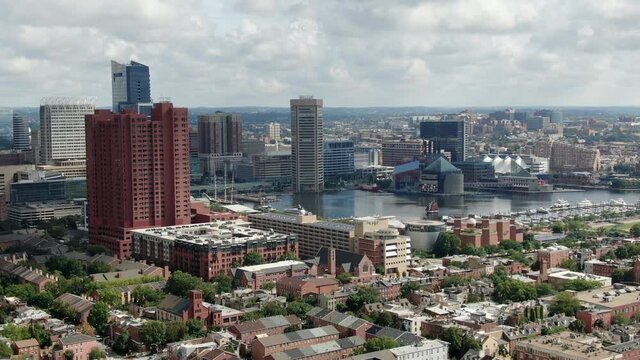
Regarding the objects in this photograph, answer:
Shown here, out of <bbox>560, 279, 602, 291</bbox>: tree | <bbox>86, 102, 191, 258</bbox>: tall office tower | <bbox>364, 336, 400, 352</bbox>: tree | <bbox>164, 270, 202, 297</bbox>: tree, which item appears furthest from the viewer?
<bbox>86, 102, 191, 258</bbox>: tall office tower

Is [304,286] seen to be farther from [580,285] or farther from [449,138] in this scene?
[449,138]

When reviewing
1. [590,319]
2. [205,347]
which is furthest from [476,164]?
[205,347]

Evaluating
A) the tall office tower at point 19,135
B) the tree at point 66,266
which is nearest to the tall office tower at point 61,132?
the tall office tower at point 19,135

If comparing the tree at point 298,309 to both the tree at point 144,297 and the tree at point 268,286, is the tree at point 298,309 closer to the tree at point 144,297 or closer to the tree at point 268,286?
the tree at point 268,286

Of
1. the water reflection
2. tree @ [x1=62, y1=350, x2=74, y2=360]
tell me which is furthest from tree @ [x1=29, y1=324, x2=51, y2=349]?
the water reflection

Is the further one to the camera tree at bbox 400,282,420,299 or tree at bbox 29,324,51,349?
tree at bbox 400,282,420,299

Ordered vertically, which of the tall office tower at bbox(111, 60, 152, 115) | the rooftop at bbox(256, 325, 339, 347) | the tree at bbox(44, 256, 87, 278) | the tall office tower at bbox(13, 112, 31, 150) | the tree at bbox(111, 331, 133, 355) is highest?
the tall office tower at bbox(111, 60, 152, 115)

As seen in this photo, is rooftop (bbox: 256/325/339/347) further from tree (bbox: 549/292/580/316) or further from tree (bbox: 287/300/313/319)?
tree (bbox: 549/292/580/316)
